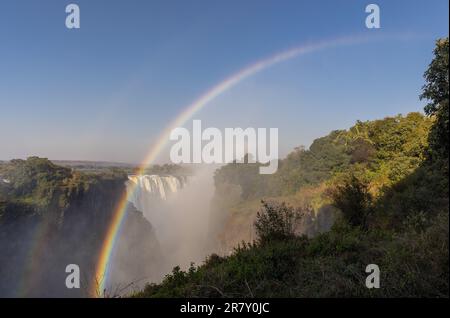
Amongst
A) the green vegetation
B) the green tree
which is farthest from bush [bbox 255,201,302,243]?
the green tree

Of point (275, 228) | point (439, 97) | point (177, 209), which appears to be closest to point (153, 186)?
point (177, 209)

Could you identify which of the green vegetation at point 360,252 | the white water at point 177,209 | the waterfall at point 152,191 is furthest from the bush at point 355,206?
the waterfall at point 152,191

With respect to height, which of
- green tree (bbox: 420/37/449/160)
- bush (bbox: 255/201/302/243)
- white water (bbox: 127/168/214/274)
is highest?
green tree (bbox: 420/37/449/160)

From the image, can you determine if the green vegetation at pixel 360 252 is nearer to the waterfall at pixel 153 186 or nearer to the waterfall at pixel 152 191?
the waterfall at pixel 153 186

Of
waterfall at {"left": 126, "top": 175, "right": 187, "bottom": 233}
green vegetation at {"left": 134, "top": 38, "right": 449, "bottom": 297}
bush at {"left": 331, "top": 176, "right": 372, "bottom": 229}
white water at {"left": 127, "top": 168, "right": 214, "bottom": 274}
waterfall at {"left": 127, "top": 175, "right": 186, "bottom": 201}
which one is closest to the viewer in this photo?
green vegetation at {"left": 134, "top": 38, "right": 449, "bottom": 297}

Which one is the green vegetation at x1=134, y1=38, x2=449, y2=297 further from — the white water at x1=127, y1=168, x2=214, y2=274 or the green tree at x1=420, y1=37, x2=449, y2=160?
the white water at x1=127, y1=168, x2=214, y2=274

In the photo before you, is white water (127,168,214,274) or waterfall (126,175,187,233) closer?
waterfall (126,175,187,233)

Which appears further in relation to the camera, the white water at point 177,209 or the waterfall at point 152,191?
the white water at point 177,209

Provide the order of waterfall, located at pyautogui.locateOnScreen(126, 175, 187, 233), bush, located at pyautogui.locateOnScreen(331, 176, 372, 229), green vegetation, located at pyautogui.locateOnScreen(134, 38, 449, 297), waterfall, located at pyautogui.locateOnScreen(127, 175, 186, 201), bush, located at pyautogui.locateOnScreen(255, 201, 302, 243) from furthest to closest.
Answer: waterfall, located at pyautogui.locateOnScreen(126, 175, 187, 233), waterfall, located at pyautogui.locateOnScreen(127, 175, 186, 201), bush, located at pyautogui.locateOnScreen(331, 176, 372, 229), bush, located at pyautogui.locateOnScreen(255, 201, 302, 243), green vegetation, located at pyautogui.locateOnScreen(134, 38, 449, 297)
